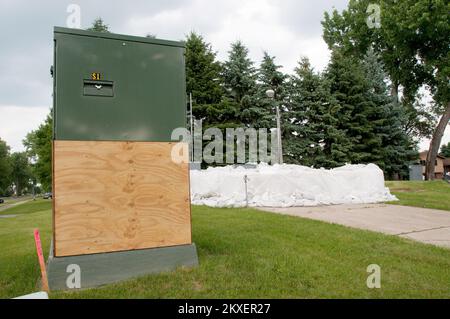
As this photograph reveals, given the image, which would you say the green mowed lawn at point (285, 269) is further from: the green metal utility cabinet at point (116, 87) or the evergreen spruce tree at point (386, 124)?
the evergreen spruce tree at point (386, 124)

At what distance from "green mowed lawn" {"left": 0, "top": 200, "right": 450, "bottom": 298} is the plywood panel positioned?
0.44 meters

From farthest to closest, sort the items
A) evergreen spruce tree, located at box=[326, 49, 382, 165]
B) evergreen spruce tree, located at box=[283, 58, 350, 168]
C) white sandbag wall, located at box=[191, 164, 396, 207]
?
evergreen spruce tree, located at box=[326, 49, 382, 165] → evergreen spruce tree, located at box=[283, 58, 350, 168] → white sandbag wall, located at box=[191, 164, 396, 207]

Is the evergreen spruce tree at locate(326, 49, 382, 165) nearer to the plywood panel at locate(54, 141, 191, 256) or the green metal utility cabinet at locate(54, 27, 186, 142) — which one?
the green metal utility cabinet at locate(54, 27, 186, 142)

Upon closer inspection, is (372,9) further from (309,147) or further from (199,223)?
(199,223)

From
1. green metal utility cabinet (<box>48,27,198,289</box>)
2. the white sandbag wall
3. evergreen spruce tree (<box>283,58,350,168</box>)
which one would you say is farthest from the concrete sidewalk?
evergreen spruce tree (<box>283,58,350,168</box>)

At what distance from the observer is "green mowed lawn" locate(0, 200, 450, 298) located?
2.94 m

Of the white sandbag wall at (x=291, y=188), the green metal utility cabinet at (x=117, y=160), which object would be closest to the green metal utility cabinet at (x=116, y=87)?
the green metal utility cabinet at (x=117, y=160)

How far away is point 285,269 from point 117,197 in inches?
76.1

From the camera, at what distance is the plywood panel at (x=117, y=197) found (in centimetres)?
313

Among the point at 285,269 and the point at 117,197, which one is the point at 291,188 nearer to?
the point at 285,269

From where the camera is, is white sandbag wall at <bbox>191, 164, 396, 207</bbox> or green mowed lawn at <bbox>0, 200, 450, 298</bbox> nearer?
green mowed lawn at <bbox>0, 200, 450, 298</bbox>

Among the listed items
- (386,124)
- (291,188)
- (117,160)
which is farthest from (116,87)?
(386,124)

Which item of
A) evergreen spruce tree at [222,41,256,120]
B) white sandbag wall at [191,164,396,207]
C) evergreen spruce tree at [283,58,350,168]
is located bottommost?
white sandbag wall at [191,164,396,207]

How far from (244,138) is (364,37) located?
14.3 meters
